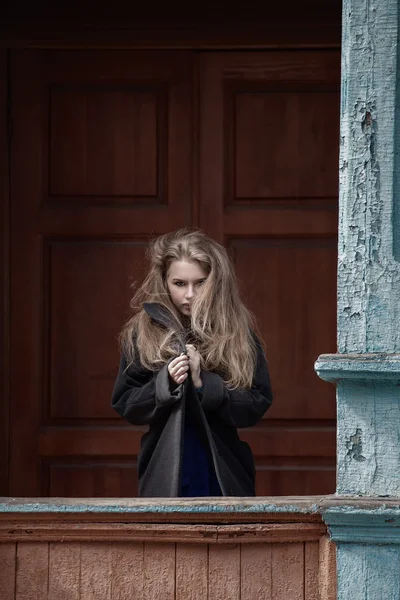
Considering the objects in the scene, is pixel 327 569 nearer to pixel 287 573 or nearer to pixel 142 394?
pixel 287 573

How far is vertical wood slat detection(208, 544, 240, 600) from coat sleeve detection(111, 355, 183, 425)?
58 cm

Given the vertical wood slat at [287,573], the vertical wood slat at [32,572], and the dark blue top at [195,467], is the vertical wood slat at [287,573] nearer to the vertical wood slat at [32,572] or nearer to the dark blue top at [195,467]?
the dark blue top at [195,467]

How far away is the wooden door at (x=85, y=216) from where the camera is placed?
5.44 metres

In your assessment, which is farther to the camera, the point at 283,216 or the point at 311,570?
the point at 283,216

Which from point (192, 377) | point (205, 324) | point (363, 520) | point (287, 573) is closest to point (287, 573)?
point (287, 573)

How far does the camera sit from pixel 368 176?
3703 mm

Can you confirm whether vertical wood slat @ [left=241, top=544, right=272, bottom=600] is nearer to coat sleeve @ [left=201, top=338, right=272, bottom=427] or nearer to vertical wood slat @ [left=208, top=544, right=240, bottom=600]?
vertical wood slat @ [left=208, top=544, right=240, bottom=600]

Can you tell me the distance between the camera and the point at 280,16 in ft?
17.6

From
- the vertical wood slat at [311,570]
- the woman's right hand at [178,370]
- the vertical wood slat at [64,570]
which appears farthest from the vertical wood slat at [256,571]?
the woman's right hand at [178,370]

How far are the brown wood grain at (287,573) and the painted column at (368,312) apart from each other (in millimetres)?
129

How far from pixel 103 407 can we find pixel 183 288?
134 centimetres

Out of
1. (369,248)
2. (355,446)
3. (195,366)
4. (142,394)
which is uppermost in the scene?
(369,248)

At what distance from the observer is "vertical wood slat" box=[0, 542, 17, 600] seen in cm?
365

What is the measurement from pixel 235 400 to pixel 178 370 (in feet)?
0.88
